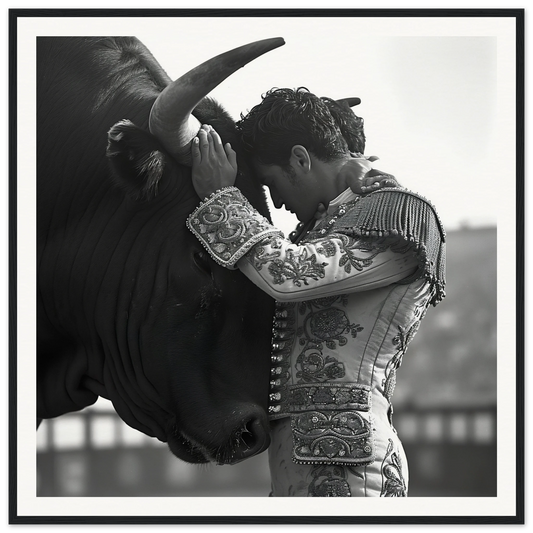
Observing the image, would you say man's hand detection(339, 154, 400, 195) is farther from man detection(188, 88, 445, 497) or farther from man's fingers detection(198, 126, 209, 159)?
man's fingers detection(198, 126, 209, 159)

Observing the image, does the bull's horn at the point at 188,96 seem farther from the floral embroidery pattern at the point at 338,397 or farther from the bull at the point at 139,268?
the floral embroidery pattern at the point at 338,397

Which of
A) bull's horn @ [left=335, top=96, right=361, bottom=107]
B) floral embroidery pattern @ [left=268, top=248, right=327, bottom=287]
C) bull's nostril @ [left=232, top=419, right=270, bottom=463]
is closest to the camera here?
floral embroidery pattern @ [left=268, top=248, right=327, bottom=287]

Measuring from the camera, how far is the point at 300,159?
2.27 m

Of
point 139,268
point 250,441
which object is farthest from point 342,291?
point 139,268

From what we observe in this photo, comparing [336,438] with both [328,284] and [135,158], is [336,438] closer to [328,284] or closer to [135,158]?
[328,284]

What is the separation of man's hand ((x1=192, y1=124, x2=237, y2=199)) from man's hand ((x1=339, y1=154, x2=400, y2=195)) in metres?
0.28

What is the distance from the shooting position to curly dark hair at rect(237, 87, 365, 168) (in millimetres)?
2264

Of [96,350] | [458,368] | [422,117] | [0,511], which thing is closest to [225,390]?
[96,350]

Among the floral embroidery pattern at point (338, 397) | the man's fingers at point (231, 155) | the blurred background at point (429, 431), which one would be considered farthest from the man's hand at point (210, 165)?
the blurred background at point (429, 431)

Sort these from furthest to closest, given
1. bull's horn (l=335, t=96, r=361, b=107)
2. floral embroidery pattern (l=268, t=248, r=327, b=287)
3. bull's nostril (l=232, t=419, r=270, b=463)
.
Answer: bull's horn (l=335, t=96, r=361, b=107)
bull's nostril (l=232, t=419, r=270, b=463)
floral embroidery pattern (l=268, t=248, r=327, b=287)

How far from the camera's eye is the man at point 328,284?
2088mm

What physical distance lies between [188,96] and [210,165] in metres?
0.19

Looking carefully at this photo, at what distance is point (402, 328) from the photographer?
2195 mm

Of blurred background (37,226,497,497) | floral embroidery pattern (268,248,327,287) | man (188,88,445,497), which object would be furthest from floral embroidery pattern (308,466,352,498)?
floral embroidery pattern (268,248,327,287)
